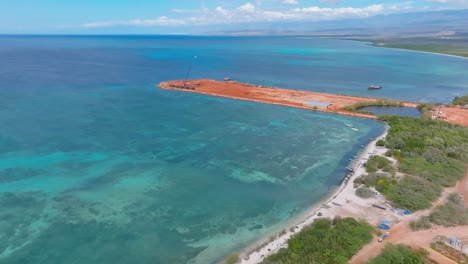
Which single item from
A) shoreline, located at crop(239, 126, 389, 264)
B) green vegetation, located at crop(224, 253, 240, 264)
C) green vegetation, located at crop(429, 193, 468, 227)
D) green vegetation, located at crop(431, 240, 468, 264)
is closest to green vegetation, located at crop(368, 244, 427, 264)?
green vegetation, located at crop(431, 240, 468, 264)

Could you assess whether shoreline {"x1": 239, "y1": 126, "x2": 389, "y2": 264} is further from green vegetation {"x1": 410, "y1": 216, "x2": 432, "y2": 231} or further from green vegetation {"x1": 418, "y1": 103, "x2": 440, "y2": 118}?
green vegetation {"x1": 418, "y1": 103, "x2": 440, "y2": 118}

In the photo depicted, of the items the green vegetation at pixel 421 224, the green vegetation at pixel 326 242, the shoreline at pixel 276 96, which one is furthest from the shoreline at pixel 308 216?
the shoreline at pixel 276 96

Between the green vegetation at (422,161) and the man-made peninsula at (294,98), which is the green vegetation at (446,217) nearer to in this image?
the green vegetation at (422,161)

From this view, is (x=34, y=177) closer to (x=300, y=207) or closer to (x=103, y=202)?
(x=103, y=202)

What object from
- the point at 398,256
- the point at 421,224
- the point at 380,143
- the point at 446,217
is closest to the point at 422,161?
the point at 380,143

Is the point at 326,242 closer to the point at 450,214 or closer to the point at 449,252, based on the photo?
the point at 449,252

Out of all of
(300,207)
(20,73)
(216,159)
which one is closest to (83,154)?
(216,159)
